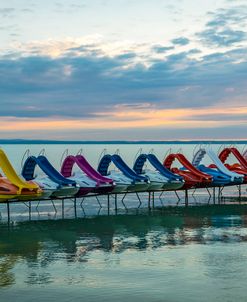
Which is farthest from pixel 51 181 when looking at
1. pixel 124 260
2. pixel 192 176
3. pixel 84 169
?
pixel 124 260

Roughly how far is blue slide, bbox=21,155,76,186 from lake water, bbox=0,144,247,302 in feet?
5.64

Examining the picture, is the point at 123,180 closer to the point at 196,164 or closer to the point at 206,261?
the point at 196,164

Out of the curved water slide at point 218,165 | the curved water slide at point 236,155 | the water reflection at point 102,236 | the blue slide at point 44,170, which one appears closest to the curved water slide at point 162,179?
the water reflection at point 102,236

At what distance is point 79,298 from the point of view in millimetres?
14492

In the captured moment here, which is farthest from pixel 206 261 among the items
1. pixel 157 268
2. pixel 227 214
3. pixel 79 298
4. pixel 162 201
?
pixel 162 201

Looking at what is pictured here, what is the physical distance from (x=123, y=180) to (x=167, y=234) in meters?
8.20

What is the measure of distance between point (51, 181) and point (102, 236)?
612 centimetres

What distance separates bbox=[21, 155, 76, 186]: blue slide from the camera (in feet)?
92.5

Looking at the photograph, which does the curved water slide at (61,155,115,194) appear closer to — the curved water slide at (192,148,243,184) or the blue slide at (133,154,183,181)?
the blue slide at (133,154,183,181)

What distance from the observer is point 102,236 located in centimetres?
2295

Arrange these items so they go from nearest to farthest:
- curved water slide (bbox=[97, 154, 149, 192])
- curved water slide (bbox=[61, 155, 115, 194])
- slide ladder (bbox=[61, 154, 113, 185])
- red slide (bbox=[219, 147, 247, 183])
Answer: curved water slide (bbox=[61, 155, 115, 194]) < slide ladder (bbox=[61, 154, 113, 185]) < curved water slide (bbox=[97, 154, 149, 192]) < red slide (bbox=[219, 147, 247, 183])

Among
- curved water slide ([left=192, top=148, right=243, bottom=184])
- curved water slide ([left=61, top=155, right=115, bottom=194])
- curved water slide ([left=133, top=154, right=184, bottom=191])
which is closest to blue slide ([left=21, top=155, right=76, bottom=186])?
curved water slide ([left=61, top=155, right=115, bottom=194])

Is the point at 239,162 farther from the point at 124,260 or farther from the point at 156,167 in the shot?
the point at 124,260

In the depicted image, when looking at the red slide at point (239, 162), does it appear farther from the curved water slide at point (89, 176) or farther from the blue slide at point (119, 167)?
the curved water slide at point (89, 176)
